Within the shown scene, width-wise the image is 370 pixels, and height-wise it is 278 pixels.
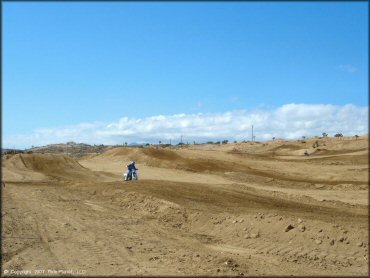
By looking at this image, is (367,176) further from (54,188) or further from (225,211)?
(54,188)

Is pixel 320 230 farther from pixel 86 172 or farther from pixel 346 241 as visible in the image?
pixel 86 172

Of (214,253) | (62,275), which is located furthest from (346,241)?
(62,275)

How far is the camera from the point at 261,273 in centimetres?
1027

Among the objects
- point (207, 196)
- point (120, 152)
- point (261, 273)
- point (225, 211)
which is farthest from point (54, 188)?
point (120, 152)

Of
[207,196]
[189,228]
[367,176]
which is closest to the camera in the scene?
[189,228]

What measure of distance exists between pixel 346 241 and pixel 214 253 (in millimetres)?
3813

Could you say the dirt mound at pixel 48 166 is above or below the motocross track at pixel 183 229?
above

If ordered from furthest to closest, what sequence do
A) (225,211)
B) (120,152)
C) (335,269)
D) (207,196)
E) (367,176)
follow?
(120,152), (367,176), (207,196), (225,211), (335,269)

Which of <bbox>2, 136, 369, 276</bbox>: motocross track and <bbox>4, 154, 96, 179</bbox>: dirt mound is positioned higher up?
<bbox>4, 154, 96, 179</bbox>: dirt mound

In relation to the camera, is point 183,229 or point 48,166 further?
point 48,166

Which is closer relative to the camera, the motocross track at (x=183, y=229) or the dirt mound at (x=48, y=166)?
the motocross track at (x=183, y=229)

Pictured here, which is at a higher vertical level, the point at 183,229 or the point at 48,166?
the point at 48,166

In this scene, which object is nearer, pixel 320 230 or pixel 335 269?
pixel 335 269

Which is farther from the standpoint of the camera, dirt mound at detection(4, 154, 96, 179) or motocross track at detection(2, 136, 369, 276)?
dirt mound at detection(4, 154, 96, 179)
